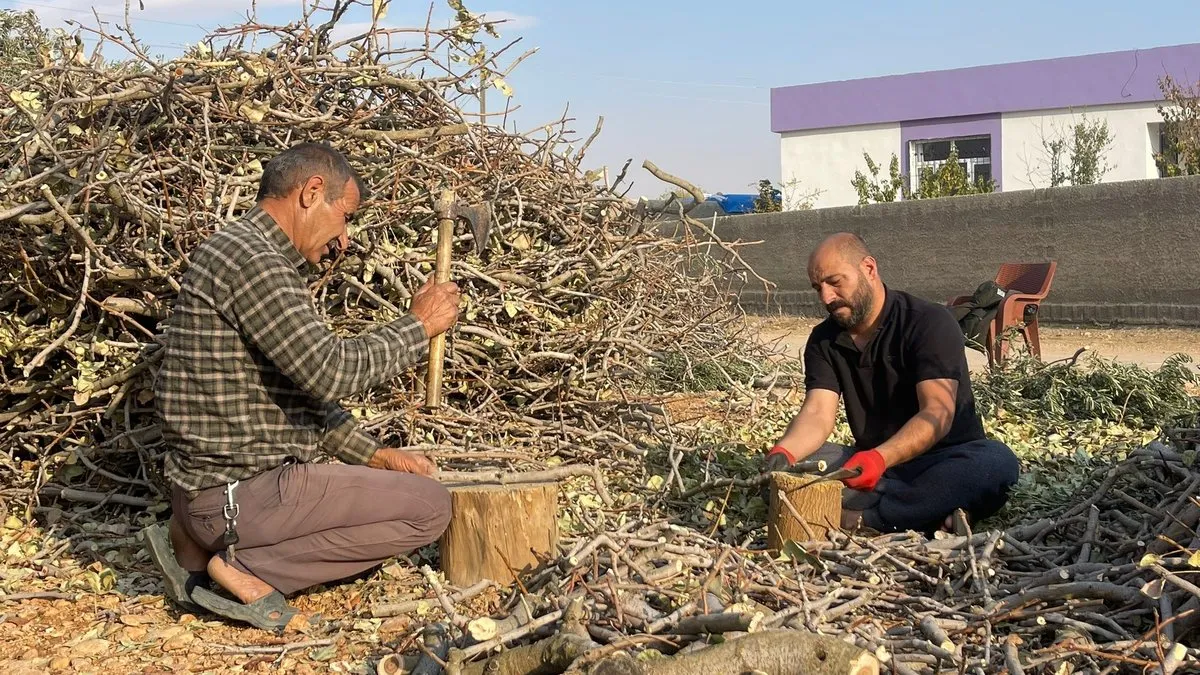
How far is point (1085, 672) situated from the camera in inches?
102

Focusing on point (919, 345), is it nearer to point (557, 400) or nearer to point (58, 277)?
point (557, 400)

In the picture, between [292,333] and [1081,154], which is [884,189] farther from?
[292,333]

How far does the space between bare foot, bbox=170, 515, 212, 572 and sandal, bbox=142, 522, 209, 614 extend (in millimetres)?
19

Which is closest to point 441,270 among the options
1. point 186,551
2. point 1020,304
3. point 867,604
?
point 186,551

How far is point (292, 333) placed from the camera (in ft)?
10.2

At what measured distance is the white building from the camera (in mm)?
23516

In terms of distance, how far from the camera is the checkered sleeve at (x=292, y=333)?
3115 mm

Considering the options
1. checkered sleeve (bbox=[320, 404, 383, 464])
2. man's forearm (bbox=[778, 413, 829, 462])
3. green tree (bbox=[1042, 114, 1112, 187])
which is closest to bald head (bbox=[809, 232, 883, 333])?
man's forearm (bbox=[778, 413, 829, 462])

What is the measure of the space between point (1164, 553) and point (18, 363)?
4.09m

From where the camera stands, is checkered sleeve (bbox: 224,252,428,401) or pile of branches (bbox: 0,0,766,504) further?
pile of branches (bbox: 0,0,766,504)

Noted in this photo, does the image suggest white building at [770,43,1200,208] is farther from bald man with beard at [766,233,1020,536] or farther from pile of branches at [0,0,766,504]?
bald man with beard at [766,233,1020,536]

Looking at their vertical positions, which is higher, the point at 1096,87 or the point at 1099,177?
the point at 1096,87

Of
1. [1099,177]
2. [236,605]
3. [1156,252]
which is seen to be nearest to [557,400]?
[236,605]

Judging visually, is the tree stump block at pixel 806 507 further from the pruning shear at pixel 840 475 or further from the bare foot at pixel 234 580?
the bare foot at pixel 234 580
